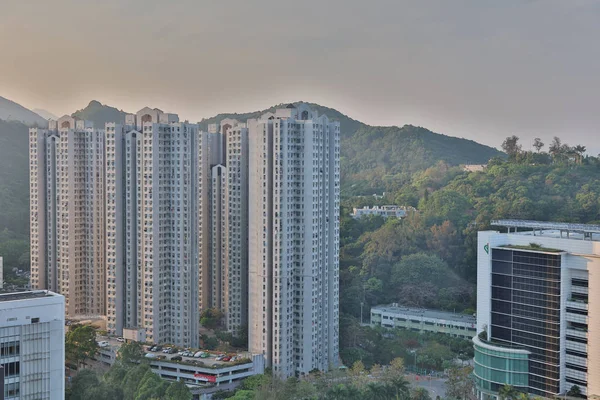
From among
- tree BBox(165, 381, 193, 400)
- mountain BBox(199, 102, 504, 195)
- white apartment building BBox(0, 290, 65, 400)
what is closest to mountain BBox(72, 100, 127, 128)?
mountain BBox(199, 102, 504, 195)

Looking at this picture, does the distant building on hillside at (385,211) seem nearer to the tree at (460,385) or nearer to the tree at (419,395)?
the tree at (460,385)

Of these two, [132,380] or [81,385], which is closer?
[81,385]

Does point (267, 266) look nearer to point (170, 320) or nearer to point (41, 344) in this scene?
point (170, 320)

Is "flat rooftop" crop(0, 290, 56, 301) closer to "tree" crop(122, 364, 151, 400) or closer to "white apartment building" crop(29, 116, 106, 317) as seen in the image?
"tree" crop(122, 364, 151, 400)

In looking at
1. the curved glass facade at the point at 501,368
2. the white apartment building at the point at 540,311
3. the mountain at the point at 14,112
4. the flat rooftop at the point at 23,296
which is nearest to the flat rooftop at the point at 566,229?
the white apartment building at the point at 540,311

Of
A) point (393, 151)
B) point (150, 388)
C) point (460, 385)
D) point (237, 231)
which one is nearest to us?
point (150, 388)

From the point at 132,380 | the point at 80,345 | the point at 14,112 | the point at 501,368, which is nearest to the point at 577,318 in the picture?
the point at 501,368

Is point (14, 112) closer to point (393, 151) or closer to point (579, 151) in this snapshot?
point (393, 151)
